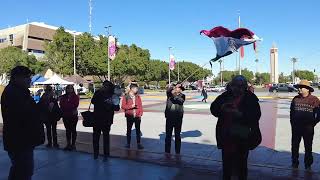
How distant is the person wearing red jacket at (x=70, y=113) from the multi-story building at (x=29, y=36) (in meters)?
85.8

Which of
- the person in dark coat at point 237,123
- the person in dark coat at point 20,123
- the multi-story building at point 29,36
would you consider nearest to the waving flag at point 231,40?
the person in dark coat at point 237,123

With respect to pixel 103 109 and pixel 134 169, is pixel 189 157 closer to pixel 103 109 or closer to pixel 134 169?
pixel 134 169

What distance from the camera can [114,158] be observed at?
8.47 metres

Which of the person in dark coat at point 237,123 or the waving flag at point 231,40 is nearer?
the person in dark coat at point 237,123

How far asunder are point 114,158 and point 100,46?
53.2m

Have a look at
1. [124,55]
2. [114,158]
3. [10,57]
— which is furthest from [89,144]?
[10,57]

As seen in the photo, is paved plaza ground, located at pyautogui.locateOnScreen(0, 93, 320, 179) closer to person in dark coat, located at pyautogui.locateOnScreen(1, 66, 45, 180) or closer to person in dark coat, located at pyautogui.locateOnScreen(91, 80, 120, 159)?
person in dark coat, located at pyautogui.locateOnScreen(91, 80, 120, 159)

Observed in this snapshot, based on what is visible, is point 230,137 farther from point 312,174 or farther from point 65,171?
point 65,171

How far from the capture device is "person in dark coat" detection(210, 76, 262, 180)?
4.98 m

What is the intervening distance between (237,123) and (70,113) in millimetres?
5394

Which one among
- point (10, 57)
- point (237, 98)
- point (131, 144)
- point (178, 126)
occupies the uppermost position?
point (10, 57)

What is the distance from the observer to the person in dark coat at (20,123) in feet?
16.6

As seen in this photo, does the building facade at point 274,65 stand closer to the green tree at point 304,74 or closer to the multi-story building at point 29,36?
the green tree at point 304,74

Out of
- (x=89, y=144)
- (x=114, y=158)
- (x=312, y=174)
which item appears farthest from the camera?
(x=89, y=144)
